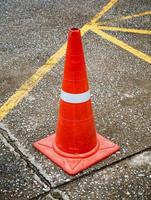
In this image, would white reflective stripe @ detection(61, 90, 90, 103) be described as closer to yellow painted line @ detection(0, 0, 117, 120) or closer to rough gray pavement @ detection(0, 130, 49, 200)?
rough gray pavement @ detection(0, 130, 49, 200)

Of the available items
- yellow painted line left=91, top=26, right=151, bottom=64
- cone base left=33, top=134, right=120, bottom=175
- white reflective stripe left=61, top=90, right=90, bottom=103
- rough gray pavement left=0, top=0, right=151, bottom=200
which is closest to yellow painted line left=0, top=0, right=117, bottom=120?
rough gray pavement left=0, top=0, right=151, bottom=200

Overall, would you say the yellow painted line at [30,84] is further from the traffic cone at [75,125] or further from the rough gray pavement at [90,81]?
the traffic cone at [75,125]

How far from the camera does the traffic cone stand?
134 inches

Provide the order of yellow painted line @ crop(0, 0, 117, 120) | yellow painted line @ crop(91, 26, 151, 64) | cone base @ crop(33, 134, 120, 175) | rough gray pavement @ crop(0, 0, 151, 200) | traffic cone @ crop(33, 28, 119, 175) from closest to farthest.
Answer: traffic cone @ crop(33, 28, 119, 175) < cone base @ crop(33, 134, 120, 175) < rough gray pavement @ crop(0, 0, 151, 200) < yellow painted line @ crop(0, 0, 117, 120) < yellow painted line @ crop(91, 26, 151, 64)

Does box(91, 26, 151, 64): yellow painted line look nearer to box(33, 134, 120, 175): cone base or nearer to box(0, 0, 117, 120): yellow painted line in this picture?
box(0, 0, 117, 120): yellow painted line

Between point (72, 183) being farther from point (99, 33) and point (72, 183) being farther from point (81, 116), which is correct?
point (99, 33)

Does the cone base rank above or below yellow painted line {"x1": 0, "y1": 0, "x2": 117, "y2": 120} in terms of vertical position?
below

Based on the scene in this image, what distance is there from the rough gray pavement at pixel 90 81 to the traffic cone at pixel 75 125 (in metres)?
0.09

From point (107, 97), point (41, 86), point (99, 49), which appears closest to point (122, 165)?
point (107, 97)

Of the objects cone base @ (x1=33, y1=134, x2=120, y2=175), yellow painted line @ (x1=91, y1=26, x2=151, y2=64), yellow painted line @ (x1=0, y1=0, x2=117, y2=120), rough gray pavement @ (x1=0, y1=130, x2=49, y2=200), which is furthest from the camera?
yellow painted line @ (x1=91, y1=26, x2=151, y2=64)

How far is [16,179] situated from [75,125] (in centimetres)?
68

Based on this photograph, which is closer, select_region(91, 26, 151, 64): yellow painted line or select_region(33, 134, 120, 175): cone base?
select_region(33, 134, 120, 175): cone base

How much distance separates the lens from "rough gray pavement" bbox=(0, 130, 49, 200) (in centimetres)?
327

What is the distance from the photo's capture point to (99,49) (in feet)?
19.4
